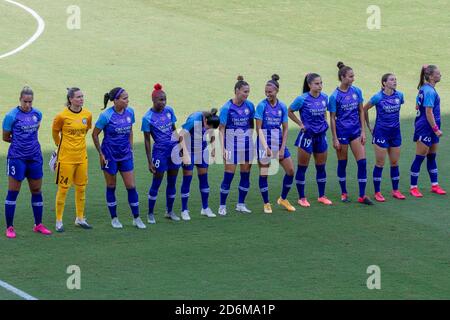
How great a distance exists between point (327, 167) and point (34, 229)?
6.05 metres

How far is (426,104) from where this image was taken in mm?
15812

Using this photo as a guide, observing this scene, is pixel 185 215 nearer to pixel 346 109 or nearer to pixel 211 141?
pixel 211 141

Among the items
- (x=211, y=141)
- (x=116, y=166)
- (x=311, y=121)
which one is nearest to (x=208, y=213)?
(x=211, y=141)

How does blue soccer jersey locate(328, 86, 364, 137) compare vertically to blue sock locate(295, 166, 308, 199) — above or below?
above

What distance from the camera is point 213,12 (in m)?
28.5

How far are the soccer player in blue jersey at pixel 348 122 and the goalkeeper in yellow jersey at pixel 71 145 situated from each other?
12.7 feet

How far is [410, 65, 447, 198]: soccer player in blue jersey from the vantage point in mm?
15805

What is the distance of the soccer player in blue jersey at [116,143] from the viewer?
13.9 metres

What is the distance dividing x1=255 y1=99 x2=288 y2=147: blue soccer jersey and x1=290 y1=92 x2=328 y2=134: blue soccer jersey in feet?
1.11

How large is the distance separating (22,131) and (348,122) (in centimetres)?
499

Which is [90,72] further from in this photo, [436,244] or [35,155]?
[436,244]

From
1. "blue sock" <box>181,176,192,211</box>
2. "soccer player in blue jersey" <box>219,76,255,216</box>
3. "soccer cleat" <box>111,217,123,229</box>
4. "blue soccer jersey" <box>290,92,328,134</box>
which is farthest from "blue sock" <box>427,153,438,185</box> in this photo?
"soccer cleat" <box>111,217,123,229</box>

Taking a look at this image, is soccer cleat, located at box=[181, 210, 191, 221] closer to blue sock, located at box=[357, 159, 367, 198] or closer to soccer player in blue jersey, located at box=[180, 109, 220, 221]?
soccer player in blue jersey, located at box=[180, 109, 220, 221]
